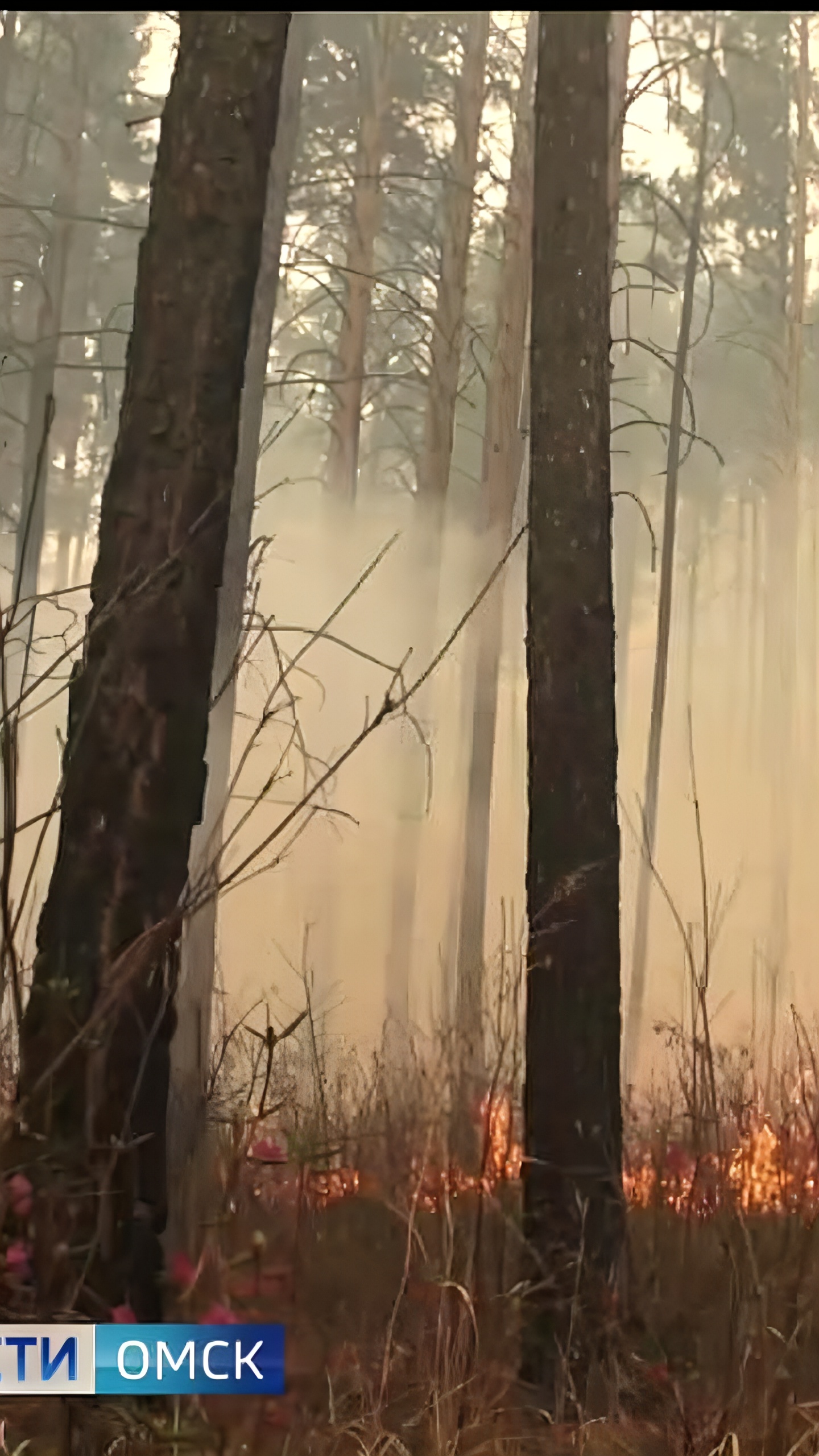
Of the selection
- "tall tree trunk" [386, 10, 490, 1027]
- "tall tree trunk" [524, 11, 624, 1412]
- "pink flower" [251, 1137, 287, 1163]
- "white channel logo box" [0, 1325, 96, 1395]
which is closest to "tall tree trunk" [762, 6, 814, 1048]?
"tall tree trunk" [386, 10, 490, 1027]

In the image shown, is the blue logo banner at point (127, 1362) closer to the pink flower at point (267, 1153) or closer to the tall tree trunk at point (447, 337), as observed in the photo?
the pink flower at point (267, 1153)

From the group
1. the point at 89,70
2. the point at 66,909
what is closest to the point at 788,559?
the point at 89,70

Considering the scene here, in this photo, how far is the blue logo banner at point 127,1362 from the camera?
237 cm

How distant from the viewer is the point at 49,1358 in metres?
2.38

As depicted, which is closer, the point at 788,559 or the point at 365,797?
the point at 365,797

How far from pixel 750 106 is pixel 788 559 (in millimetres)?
2850

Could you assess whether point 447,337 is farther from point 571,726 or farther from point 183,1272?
point 183,1272

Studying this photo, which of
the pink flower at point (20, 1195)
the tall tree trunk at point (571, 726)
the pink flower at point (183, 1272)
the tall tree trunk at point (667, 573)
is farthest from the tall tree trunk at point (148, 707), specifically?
the tall tree trunk at point (667, 573)

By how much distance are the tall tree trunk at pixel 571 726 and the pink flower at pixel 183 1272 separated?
2.57 feet

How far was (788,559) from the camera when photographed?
323 inches

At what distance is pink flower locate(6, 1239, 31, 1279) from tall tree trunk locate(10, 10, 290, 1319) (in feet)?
0.09

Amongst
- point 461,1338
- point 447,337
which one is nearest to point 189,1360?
point 461,1338

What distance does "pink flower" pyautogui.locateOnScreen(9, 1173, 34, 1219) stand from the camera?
231 cm

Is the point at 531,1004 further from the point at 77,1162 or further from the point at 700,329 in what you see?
the point at 700,329
